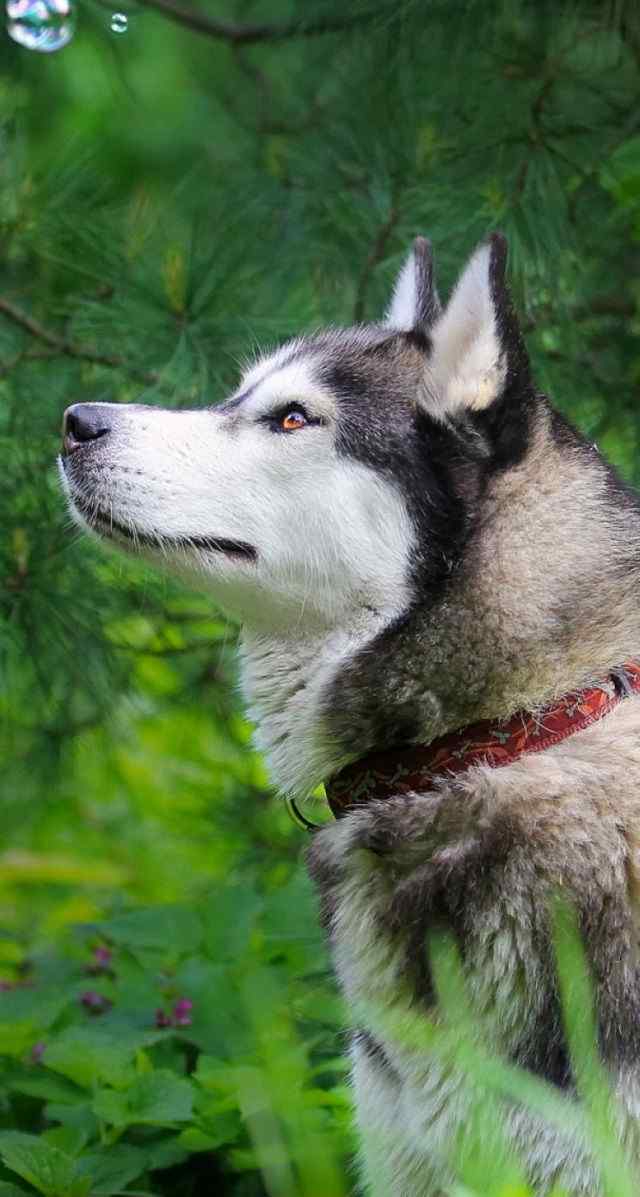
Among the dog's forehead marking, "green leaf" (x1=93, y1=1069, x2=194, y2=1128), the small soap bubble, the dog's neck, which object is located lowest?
"green leaf" (x1=93, y1=1069, x2=194, y2=1128)

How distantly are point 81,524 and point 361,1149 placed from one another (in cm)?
119

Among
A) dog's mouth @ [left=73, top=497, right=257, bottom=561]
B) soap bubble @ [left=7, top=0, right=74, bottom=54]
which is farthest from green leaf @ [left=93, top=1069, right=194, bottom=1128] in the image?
soap bubble @ [left=7, top=0, right=74, bottom=54]

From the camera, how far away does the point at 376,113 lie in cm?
398

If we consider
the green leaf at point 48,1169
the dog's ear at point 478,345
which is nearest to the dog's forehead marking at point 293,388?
the dog's ear at point 478,345

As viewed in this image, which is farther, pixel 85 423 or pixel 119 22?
pixel 119 22

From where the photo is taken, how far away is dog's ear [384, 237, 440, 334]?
296 centimetres

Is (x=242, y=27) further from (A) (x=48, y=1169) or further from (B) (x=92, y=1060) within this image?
(A) (x=48, y=1169)

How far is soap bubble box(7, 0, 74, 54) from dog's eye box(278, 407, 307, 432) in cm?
170

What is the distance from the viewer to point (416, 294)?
9.87 ft

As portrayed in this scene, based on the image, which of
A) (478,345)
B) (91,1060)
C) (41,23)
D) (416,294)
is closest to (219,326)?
(416,294)

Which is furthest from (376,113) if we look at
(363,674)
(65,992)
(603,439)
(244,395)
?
(65,992)

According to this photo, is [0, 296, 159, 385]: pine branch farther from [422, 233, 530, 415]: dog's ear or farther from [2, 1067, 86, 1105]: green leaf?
[2, 1067, 86, 1105]: green leaf

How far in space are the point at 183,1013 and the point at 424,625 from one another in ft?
3.94

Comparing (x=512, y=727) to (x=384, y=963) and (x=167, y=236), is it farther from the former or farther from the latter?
(x=167, y=236)
